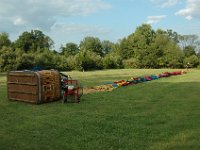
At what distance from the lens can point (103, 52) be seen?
11144 cm

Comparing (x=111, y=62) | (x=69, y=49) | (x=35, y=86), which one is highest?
(x=69, y=49)

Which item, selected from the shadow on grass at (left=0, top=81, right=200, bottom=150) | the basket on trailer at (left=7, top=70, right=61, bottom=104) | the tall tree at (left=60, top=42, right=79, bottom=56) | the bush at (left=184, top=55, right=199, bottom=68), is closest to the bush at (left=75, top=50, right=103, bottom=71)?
the bush at (left=184, top=55, right=199, bottom=68)

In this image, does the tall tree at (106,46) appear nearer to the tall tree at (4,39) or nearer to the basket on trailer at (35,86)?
the tall tree at (4,39)

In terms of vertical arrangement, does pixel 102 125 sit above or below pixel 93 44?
below

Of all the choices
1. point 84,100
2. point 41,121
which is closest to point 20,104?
point 84,100

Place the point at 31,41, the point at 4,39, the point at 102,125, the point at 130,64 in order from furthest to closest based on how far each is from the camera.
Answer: the point at 31,41
the point at 130,64
the point at 4,39
the point at 102,125

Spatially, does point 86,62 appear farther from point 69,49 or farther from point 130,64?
point 69,49

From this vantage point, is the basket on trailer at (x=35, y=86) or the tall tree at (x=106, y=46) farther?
the tall tree at (x=106, y=46)

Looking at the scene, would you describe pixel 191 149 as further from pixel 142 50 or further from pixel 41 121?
pixel 142 50

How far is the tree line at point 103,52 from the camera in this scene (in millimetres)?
61844

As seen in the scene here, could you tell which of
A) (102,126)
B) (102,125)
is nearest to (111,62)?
(102,125)

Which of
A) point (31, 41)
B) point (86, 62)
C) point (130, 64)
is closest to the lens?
point (86, 62)

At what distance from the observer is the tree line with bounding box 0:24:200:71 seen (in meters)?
61.8

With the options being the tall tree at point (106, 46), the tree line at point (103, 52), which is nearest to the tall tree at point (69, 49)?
the tree line at point (103, 52)
